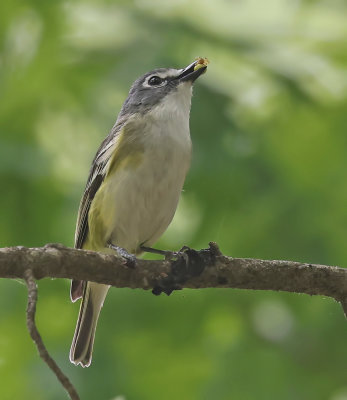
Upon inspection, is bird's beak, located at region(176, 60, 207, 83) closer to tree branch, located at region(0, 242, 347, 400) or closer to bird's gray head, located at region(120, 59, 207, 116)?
bird's gray head, located at region(120, 59, 207, 116)

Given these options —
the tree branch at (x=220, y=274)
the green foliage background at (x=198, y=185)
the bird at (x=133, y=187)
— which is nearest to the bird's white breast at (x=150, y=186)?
the bird at (x=133, y=187)

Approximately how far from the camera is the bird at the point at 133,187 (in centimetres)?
542

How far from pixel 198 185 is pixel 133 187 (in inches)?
50.1

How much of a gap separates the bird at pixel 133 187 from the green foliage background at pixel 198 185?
712 millimetres

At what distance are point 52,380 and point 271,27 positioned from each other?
13.3 ft

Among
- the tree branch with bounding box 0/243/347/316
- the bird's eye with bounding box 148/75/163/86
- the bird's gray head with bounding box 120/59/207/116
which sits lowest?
the tree branch with bounding box 0/243/347/316

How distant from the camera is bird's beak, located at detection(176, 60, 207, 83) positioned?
6.08m

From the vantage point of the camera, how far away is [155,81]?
6.39 metres

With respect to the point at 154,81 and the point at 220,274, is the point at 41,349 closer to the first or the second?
the point at 220,274

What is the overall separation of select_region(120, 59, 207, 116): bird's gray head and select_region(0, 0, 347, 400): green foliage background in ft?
1.61

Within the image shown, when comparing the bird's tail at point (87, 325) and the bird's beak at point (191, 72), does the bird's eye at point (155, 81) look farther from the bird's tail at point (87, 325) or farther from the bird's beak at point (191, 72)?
the bird's tail at point (87, 325)

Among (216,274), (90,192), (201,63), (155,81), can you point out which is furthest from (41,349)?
(155,81)

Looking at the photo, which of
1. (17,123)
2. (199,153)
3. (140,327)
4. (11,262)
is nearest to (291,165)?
(199,153)

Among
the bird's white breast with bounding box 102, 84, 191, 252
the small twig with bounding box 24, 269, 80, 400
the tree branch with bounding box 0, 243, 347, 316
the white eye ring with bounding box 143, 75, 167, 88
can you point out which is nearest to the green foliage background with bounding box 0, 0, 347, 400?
the white eye ring with bounding box 143, 75, 167, 88
